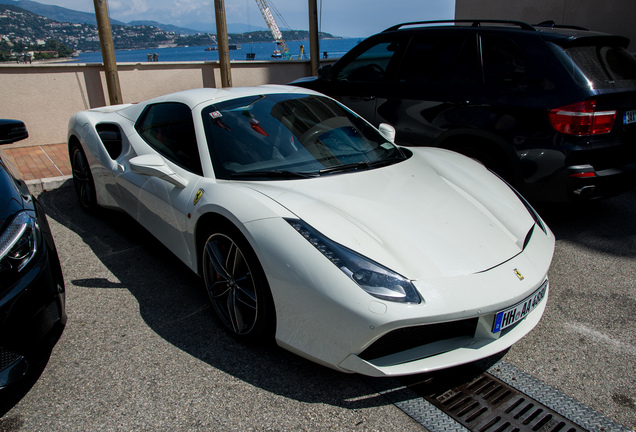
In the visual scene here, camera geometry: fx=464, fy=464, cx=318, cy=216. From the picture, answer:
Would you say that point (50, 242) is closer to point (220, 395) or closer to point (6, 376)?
point (6, 376)

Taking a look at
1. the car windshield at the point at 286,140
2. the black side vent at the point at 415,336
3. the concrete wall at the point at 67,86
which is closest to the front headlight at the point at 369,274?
the black side vent at the point at 415,336

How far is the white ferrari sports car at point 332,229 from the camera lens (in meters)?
1.92

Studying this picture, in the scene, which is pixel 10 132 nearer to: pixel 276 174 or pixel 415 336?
pixel 276 174

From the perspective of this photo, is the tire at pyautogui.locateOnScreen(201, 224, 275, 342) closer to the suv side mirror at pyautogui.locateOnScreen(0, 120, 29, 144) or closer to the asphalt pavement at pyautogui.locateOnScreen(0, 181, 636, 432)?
the asphalt pavement at pyautogui.locateOnScreen(0, 181, 636, 432)

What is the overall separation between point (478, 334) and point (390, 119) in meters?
2.94

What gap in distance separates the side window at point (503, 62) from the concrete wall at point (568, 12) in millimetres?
5837

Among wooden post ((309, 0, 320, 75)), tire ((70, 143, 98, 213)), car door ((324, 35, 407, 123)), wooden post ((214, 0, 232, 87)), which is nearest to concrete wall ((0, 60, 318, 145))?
wooden post ((214, 0, 232, 87))

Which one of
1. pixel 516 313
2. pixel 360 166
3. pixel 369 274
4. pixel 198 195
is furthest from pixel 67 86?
pixel 516 313

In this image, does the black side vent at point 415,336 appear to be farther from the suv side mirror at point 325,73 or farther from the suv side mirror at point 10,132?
the suv side mirror at point 325,73

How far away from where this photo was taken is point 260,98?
10.2ft

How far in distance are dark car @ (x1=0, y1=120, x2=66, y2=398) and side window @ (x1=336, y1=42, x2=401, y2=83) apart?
3494 millimetres

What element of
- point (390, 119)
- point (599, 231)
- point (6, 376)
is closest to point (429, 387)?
point (6, 376)

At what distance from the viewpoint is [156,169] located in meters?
2.73

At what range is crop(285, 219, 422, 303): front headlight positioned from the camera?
1874mm
